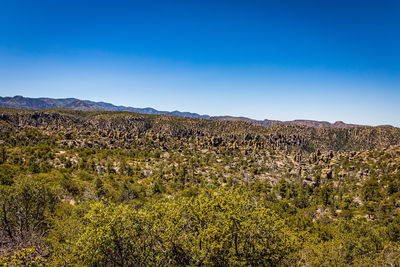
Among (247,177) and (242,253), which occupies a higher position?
(242,253)

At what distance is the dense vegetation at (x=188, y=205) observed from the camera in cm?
1809

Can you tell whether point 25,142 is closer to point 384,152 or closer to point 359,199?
point 359,199

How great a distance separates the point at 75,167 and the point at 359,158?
14419cm

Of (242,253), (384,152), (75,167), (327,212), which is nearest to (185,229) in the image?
(242,253)

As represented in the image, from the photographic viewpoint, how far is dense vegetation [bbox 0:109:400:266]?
1809 centimetres

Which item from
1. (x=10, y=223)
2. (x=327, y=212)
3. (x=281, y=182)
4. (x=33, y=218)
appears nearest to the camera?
(x=10, y=223)

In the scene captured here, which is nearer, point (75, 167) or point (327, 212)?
point (327, 212)

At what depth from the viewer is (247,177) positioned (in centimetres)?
10400

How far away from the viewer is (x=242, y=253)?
63.4ft

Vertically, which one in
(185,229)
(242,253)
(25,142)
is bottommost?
(25,142)

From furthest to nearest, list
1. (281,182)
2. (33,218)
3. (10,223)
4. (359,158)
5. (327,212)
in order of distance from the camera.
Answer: (359,158), (281,182), (327,212), (33,218), (10,223)

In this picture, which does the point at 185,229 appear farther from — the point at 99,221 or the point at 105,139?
the point at 105,139

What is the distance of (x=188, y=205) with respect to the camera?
810 inches

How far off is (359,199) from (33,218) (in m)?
97.5
